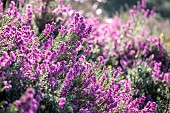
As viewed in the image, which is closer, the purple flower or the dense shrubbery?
the purple flower

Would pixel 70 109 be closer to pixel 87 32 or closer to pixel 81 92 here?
pixel 81 92

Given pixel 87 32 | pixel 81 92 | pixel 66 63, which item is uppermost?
pixel 87 32

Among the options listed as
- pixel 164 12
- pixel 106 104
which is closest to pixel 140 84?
pixel 106 104

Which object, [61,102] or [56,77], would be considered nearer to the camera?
[61,102]

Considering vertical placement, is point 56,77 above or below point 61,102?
above

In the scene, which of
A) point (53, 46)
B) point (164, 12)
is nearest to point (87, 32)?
point (53, 46)

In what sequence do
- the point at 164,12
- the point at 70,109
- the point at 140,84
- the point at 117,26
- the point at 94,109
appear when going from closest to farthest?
the point at 70,109
the point at 94,109
the point at 140,84
the point at 117,26
the point at 164,12

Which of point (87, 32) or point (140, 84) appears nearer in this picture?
point (87, 32)

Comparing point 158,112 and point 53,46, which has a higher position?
point 53,46

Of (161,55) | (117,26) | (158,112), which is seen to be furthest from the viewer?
(117,26)

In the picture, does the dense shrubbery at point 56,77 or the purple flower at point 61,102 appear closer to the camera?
the purple flower at point 61,102

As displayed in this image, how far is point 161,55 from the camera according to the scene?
5887 mm

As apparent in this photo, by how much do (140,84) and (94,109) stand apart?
1.52 m

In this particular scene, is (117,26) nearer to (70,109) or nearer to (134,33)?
(134,33)
